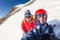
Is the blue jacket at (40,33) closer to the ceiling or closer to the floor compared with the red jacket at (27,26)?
closer to the floor

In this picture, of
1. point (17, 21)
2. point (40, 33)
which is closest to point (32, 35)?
point (40, 33)

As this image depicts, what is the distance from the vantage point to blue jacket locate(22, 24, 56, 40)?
146cm

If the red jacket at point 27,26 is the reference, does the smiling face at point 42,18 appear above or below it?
above

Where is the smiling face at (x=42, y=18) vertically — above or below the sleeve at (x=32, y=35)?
above

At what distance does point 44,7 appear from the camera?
1.62 m

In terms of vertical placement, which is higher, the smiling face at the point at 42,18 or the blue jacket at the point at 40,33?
the smiling face at the point at 42,18

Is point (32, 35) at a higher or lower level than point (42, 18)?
lower

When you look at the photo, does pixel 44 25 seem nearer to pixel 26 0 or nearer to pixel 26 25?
pixel 26 25

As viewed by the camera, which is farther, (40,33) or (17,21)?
(17,21)

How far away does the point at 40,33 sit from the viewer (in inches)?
57.8

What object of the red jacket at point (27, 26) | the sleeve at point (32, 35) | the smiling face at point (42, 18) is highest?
the smiling face at point (42, 18)

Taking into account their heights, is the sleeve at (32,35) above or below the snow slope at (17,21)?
below

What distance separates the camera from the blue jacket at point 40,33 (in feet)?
4.80

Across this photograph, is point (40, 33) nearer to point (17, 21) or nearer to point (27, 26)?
point (27, 26)
